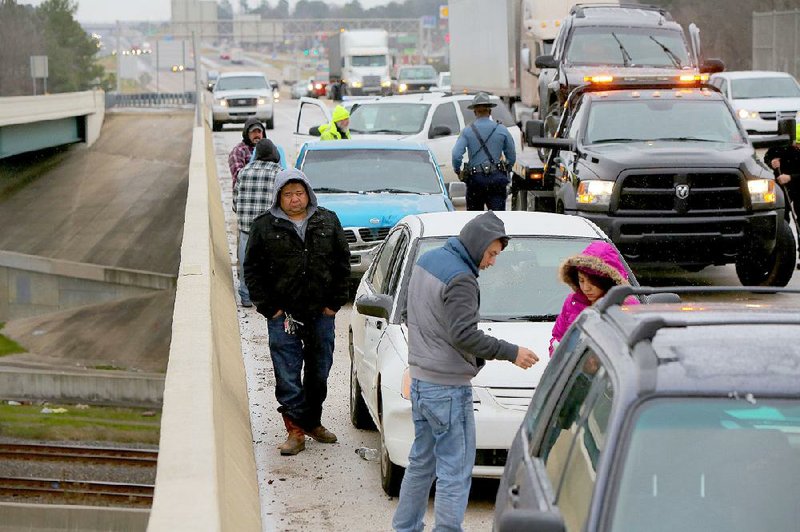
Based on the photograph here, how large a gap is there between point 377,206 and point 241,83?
39.0m

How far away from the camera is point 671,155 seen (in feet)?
50.6

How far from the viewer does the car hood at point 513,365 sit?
8273 mm

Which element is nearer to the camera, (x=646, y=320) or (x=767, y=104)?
(x=646, y=320)

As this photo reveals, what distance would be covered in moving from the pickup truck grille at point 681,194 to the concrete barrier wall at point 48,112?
104 ft

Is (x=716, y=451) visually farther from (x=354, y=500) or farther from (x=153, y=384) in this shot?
(x=153, y=384)

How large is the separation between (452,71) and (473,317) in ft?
125

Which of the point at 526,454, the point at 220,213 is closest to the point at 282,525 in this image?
the point at 526,454

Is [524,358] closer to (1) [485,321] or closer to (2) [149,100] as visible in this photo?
(1) [485,321]

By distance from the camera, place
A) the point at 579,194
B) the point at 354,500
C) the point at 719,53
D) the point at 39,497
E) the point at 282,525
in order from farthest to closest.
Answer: the point at 719,53 → the point at 39,497 → the point at 579,194 → the point at 354,500 → the point at 282,525

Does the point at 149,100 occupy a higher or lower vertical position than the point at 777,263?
higher

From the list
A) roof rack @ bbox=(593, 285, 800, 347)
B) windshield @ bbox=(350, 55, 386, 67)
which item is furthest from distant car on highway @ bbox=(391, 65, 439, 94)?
roof rack @ bbox=(593, 285, 800, 347)

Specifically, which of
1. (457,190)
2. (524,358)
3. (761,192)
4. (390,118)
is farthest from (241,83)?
(524,358)

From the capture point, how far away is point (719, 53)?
2800 inches

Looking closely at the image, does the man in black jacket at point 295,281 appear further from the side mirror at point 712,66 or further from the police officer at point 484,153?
the side mirror at point 712,66
